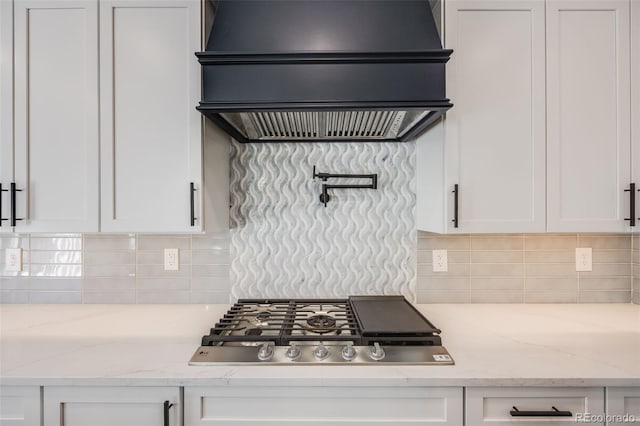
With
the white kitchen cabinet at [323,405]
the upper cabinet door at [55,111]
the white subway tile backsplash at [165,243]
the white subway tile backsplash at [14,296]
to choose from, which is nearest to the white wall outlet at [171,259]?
the white subway tile backsplash at [165,243]

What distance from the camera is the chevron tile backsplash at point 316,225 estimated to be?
5.82 ft

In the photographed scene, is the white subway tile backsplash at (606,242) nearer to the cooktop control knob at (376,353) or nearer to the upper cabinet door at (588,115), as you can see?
the upper cabinet door at (588,115)

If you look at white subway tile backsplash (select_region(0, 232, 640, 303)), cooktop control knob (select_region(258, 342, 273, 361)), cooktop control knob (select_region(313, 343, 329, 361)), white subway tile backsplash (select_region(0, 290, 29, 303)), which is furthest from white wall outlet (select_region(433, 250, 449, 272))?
white subway tile backsplash (select_region(0, 290, 29, 303))

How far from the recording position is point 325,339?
1.18 metres

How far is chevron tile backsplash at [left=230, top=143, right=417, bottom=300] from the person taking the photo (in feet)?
5.82

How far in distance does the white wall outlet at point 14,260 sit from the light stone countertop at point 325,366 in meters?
0.21

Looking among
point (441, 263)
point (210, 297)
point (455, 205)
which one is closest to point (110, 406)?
point (210, 297)

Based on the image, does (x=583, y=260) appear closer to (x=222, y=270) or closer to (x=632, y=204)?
(x=632, y=204)

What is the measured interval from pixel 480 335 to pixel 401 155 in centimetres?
91

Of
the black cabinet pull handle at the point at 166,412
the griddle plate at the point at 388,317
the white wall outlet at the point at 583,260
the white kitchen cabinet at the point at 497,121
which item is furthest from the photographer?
the white wall outlet at the point at 583,260

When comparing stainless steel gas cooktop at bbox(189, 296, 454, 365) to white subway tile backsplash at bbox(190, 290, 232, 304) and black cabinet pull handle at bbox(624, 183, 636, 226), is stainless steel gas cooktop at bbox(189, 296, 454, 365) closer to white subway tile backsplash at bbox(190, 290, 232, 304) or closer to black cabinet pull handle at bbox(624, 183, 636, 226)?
white subway tile backsplash at bbox(190, 290, 232, 304)

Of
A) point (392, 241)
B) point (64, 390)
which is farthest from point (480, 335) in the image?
point (64, 390)

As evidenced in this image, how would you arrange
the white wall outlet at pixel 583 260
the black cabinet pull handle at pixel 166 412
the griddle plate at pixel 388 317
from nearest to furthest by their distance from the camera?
the black cabinet pull handle at pixel 166 412 → the griddle plate at pixel 388 317 → the white wall outlet at pixel 583 260

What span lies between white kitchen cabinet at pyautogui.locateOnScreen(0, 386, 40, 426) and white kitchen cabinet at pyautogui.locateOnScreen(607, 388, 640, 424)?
172 cm
